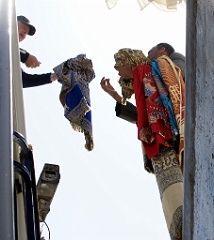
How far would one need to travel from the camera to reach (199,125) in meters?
3.38

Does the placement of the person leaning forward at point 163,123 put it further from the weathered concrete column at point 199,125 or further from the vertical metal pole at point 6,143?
the vertical metal pole at point 6,143

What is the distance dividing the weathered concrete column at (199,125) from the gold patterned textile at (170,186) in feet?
4.45

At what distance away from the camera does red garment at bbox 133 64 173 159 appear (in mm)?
5277

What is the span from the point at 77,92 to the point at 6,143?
335 centimetres

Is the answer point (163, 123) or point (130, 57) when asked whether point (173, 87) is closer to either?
point (163, 123)

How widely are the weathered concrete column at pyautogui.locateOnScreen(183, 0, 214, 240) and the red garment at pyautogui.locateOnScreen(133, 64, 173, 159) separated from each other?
5.77 ft

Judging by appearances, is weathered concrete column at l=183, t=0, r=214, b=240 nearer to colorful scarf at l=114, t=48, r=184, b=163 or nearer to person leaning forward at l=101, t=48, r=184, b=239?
person leaning forward at l=101, t=48, r=184, b=239

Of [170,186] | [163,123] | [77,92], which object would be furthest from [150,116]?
[77,92]

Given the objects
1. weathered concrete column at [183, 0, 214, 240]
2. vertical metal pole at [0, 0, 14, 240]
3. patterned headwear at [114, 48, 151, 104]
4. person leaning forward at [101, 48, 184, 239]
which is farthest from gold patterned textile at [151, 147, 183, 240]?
vertical metal pole at [0, 0, 14, 240]

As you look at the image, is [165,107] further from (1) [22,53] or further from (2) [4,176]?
(2) [4,176]

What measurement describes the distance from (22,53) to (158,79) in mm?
1889

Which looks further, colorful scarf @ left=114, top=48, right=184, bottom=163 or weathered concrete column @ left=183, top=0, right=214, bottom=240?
colorful scarf @ left=114, top=48, right=184, bottom=163

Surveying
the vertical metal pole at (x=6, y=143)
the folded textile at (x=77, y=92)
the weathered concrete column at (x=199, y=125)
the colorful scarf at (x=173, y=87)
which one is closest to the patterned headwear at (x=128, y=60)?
the colorful scarf at (x=173, y=87)

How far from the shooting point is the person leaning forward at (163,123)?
4957 mm
